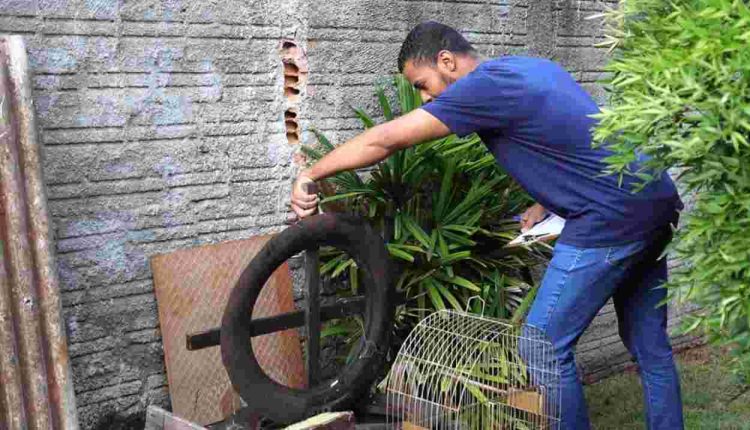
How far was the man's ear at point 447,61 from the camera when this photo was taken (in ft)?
14.1

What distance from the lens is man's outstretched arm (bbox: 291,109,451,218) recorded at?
388cm

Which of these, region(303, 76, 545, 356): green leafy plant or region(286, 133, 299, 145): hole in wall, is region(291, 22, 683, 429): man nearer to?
region(303, 76, 545, 356): green leafy plant

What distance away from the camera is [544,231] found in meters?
4.42

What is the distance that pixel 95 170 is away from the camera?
421 centimetres

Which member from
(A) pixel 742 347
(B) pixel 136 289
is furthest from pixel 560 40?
(A) pixel 742 347

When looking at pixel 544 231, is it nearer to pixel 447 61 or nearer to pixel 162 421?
pixel 447 61

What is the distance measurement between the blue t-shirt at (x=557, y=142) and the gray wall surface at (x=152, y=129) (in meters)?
1.14

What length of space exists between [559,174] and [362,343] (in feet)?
3.79

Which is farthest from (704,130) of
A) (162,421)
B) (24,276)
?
(162,421)

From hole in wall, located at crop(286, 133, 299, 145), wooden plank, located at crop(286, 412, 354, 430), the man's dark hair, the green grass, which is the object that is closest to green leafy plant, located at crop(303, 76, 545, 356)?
hole in wall, located at crop(286, 133, 299, 145)

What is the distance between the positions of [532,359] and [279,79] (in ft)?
6.09

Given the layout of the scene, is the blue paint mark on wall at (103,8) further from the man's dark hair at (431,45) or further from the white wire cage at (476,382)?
the white wire cage at (476,382)

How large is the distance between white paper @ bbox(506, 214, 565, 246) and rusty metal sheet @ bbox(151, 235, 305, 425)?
1245 millimetres

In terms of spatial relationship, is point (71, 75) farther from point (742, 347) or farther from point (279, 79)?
point (742, 347)
